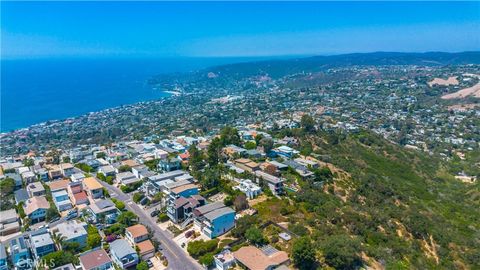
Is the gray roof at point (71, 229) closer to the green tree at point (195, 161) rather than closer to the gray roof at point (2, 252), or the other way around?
the gray roof at point (2, 252)

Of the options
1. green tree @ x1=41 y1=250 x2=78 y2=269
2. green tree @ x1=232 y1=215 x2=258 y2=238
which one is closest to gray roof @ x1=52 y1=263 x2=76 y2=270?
green tree @ x1=41 y1=250 x2=78 y2=269

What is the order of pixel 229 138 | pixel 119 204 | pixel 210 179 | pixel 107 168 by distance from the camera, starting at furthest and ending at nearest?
pixel 229 138
pixel 107 168
pixel 210 179
pixel 119 204

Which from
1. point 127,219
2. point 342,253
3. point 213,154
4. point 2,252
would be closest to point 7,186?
point 2,252

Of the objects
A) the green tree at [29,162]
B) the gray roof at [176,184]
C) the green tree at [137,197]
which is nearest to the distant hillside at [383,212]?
the gray roof at [176,184]

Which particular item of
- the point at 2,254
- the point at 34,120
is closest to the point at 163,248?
the point at 2,254

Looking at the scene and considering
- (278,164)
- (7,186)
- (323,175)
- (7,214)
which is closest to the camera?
(7,214)

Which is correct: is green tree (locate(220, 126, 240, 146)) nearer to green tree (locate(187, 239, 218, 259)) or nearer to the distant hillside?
the distant hillside

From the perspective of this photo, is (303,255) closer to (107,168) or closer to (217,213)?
(217,213)
